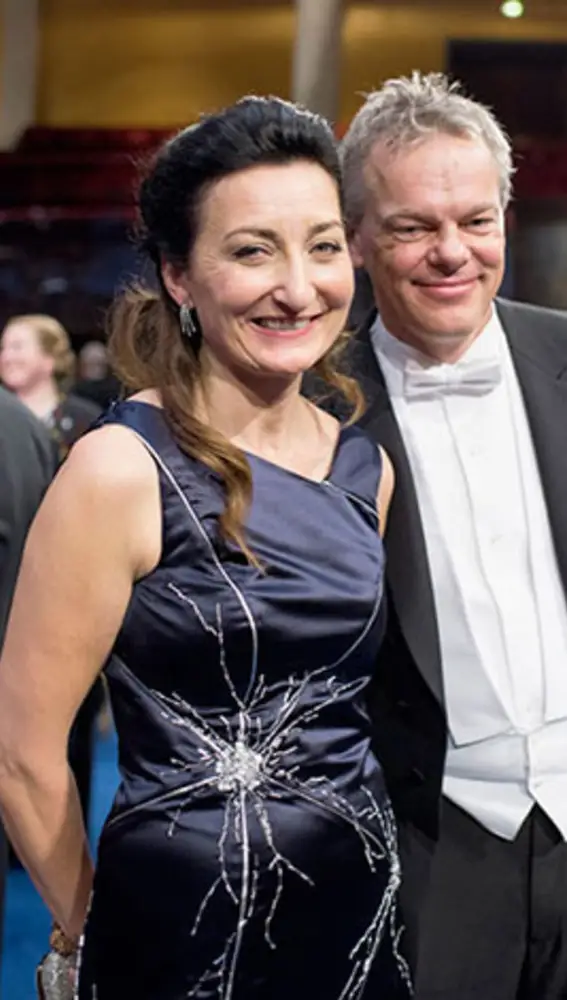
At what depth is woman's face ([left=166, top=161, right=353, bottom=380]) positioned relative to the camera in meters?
1.32

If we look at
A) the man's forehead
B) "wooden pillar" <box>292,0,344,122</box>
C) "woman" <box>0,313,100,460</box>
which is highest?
"wooden pillar" <box>292,0,344,122</box>

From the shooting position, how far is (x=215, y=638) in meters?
1.30

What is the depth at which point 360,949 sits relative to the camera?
4.60 ft

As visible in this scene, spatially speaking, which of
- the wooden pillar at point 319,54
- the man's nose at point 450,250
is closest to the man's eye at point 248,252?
the man's nose at point 450,250

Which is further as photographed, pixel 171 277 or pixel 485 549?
pixel 485 549

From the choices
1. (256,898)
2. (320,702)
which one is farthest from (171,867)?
(320,702)

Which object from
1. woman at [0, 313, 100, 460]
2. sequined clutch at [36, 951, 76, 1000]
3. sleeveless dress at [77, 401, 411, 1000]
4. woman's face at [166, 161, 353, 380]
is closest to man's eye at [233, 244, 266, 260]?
woman's face at [166, 161, 353, 380]

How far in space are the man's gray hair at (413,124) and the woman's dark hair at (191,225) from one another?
27 cm

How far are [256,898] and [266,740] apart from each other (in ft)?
0.51

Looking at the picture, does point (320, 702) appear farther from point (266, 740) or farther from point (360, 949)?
point (360, 949)

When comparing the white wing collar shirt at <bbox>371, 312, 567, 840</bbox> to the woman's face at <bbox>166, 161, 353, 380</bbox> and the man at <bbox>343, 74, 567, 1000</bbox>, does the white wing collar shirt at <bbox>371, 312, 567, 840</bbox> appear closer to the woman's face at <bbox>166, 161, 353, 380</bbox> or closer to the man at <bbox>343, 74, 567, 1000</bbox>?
the man at <bbox>343, 74, 567, 1000</bbox>

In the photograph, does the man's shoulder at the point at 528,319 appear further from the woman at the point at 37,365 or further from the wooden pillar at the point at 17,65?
the wooden pillar at the point at 17,65

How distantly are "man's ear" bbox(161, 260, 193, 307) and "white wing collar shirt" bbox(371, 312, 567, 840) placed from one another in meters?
0.39

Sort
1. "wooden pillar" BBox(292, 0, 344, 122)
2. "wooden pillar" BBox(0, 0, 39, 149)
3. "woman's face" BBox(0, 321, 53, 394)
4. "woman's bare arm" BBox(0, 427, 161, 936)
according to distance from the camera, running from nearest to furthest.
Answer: "woman's bare arm" BBox(0, 427, 161, 936) < "woman's face" BBox(0, 321, 53, 394) < "wooden pillar" BBox(292, 0, 344, 122) < "wooden pillar" BBox(0, 0, 39, 149)
